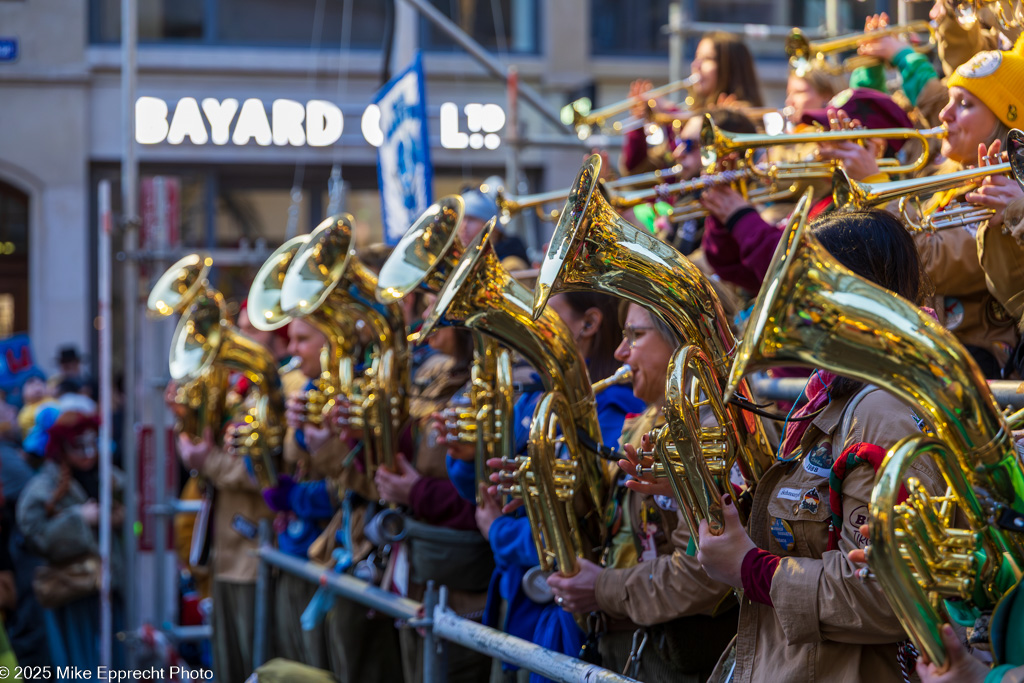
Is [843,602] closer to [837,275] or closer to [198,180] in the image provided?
[837,275]

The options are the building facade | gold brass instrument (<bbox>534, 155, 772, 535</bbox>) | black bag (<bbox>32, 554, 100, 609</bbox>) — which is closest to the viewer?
gold brass instrument (<bbox>534, 155, 772, 535</bbox>)

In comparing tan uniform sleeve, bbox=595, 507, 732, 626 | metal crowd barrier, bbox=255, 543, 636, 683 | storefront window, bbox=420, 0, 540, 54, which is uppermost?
storefront window, bbox=420, 0, 540, 54

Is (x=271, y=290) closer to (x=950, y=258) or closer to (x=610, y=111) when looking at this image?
(x=610, y=111)

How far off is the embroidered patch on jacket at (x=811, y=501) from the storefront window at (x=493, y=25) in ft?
35.2

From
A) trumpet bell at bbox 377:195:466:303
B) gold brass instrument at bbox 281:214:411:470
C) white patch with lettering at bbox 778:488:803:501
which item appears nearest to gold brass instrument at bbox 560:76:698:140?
gold brass instrument at bbox 281:214:411:470

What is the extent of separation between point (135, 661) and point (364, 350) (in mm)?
2743

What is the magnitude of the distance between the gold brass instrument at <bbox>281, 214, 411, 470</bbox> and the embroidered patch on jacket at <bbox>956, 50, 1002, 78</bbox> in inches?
91.6

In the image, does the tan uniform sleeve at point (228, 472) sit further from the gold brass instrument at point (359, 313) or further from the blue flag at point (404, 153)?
the blue flag at point (404, 153)

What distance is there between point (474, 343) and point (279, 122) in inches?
349

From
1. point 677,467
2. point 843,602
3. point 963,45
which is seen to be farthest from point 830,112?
point 843,602

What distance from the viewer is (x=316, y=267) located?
16.3 ft

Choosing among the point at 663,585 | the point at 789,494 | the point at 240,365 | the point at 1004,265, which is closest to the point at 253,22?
the point at 240,365

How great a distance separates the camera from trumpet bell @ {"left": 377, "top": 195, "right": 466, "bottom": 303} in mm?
4004

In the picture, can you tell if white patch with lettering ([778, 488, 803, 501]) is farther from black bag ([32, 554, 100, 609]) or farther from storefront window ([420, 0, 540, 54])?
storefront window ([420, 0, 540, 54])
